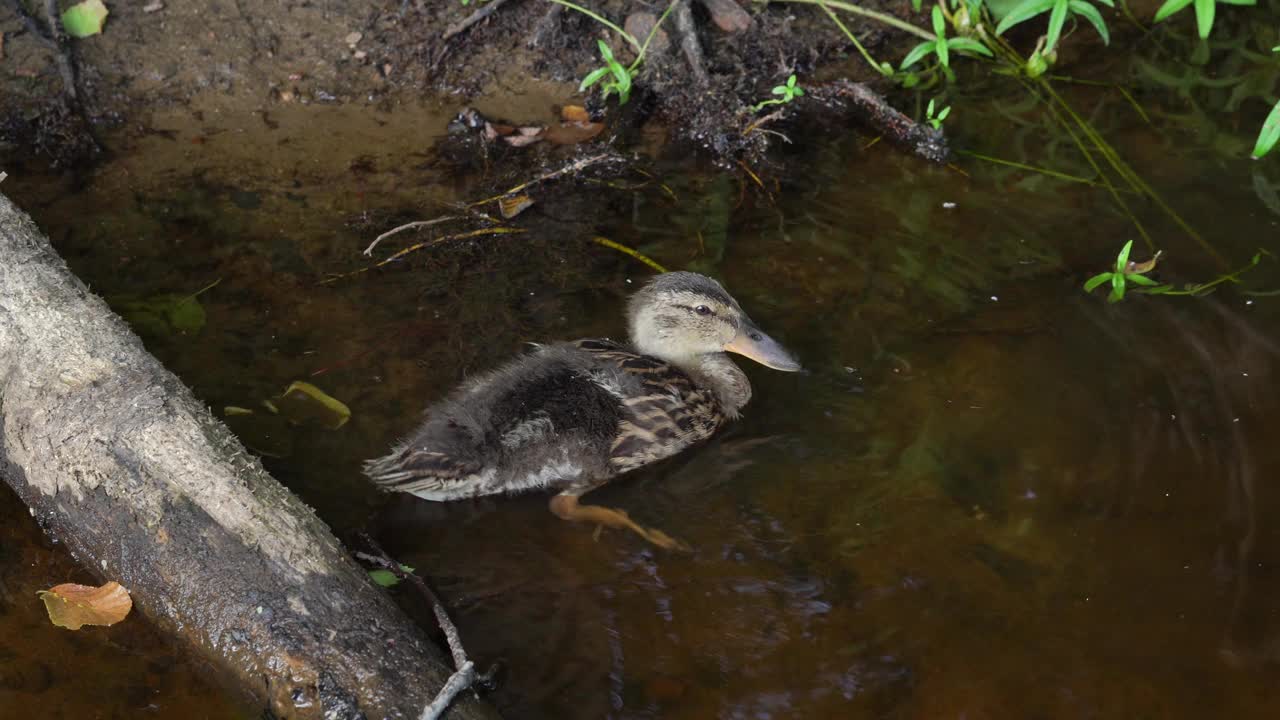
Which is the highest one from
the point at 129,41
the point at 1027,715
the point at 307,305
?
the point at 129,41

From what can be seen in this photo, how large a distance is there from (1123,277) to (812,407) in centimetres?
151

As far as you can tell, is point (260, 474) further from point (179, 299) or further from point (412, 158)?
point (412, 158)

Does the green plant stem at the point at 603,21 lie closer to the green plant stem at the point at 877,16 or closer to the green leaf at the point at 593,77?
the green leaf at the point at 593,77

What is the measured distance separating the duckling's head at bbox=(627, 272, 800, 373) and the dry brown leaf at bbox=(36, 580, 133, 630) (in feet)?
7.48

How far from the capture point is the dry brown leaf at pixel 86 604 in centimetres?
357

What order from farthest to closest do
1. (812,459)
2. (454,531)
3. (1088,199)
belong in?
(1088,199) → (812,459) → (454,531)

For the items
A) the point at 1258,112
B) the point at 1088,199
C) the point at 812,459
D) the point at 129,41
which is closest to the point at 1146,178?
the point at 1088,199

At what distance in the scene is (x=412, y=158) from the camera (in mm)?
6133

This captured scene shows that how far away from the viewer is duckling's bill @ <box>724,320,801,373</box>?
4.79m

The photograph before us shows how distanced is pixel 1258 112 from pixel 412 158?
473 centimetres

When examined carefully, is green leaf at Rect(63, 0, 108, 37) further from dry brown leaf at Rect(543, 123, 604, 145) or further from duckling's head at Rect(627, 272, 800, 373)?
duckling's head at Rect(627, 272, 800, 373)

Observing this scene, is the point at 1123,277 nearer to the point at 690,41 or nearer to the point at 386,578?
the point at 690,41

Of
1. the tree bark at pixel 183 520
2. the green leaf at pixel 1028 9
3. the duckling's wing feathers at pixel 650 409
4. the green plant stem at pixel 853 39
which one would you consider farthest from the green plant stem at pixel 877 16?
the tree bark at pixel 183 520

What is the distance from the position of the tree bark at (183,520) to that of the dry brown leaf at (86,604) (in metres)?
0.06
